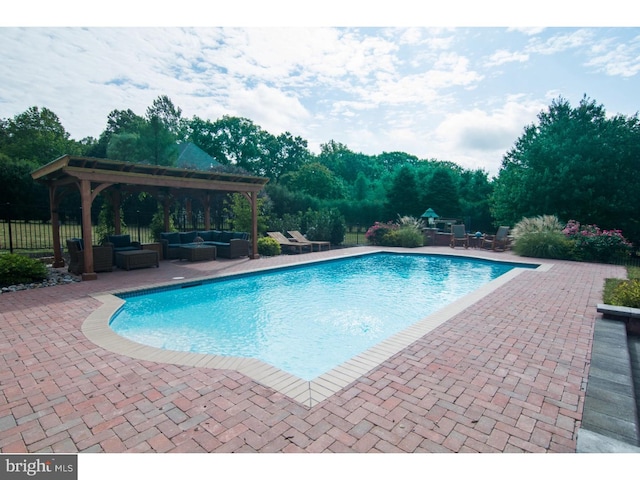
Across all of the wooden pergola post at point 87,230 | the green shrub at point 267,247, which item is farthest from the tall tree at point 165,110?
the wooden pergola post at point 87,230

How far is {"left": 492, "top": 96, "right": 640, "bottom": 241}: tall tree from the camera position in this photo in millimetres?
16000

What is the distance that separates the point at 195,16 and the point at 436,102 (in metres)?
8.34

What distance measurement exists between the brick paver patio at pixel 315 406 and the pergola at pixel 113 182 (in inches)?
158

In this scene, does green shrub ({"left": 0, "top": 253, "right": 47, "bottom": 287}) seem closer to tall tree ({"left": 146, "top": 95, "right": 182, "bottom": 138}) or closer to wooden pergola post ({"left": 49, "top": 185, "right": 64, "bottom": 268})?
wooden pergola post ({"left": 49, "top": 185, "right": 64, "bottom": 268})

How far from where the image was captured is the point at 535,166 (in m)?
18.4

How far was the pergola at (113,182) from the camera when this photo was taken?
7.75 meters

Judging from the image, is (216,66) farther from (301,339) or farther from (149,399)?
(149,399)

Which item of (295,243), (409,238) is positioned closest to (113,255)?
(295,243)

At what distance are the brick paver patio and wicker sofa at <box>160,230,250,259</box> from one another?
682 cm

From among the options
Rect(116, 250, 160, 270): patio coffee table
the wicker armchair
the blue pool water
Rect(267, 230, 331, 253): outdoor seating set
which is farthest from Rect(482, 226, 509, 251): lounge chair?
the wicker armchair

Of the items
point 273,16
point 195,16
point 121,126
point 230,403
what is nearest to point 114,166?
point 195,16

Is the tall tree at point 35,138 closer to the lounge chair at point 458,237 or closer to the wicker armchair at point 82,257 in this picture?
the wicker armchair at point 82,257

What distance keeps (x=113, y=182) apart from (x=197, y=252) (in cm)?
326

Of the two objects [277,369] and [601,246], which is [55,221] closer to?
[277,369]
